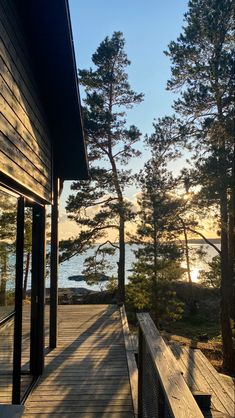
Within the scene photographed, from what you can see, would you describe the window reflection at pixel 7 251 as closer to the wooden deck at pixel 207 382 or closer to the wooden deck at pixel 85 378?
the wooden deck at pixel 85 378

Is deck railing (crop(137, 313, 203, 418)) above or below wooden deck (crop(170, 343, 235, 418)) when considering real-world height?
above

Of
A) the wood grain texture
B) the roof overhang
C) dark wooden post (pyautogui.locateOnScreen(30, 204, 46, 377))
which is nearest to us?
the roof overhang

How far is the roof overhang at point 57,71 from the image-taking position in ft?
13.8

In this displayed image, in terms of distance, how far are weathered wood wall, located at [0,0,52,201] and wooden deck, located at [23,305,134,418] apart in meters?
2.60

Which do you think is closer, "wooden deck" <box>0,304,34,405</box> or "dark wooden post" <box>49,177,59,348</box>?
"wooden deck" <box>0,304,34,405</box>

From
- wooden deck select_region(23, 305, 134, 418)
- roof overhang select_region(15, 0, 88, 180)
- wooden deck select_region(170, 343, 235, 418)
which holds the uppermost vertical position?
roof overhang select_region(15, 0, 88, 180)

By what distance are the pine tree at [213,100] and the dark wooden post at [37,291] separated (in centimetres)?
775

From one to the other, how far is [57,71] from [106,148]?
38.3ft

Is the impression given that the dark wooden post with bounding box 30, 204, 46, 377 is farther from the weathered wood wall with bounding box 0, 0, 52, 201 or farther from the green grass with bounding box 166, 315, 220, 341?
the green grass with bounding box 166, 315, 220, 341

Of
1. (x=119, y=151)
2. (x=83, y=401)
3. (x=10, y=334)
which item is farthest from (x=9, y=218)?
(x=119, y=151)

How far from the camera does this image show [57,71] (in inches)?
200

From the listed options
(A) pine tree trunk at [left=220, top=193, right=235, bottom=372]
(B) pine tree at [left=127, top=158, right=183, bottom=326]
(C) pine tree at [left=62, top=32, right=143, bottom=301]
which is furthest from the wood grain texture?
(C) pine tree at [left=62, top=32, right=143, bottom=301]

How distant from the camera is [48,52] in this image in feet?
15.6

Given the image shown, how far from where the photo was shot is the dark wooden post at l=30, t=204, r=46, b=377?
17.7 ft
